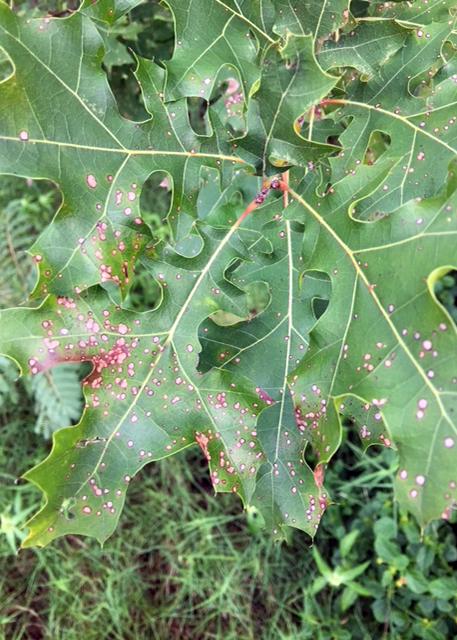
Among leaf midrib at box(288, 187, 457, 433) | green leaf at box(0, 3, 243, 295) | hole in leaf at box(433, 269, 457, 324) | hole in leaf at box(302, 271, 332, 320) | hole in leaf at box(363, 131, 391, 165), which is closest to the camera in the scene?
leaf midrib at box(288, 187, 457, 433)

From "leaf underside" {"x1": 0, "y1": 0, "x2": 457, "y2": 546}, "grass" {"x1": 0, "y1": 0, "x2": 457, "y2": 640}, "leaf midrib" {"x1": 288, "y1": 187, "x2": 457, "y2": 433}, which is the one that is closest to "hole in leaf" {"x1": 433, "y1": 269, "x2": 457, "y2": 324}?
"grass" {"x1": 0, "y1": 0, "x2": 457, "y2": 640}

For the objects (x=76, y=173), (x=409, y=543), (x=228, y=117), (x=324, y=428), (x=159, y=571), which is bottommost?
(x=159, y=571)

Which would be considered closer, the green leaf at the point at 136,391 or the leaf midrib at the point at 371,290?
the leaf midrib at the point at 371,290

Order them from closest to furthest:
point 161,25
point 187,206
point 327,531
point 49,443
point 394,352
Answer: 1. point 394,352
2. point 187,206
3. point 161,25
4. point 327,531
5. point 49,443

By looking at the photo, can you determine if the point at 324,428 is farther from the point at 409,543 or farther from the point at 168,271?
the point at 409,543

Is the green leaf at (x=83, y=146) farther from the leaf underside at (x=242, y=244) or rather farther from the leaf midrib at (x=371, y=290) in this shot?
the leaf midrib at (x=371, y=290)

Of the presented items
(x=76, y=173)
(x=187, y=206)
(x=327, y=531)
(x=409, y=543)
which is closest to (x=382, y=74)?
(x=187, y=206)

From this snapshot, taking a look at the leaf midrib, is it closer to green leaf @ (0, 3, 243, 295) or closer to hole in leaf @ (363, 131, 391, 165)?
green leaf @ (0, 3, 243, 295)

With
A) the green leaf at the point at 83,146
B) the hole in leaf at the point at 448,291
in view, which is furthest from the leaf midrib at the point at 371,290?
the hole in leaf at the point at 448,291

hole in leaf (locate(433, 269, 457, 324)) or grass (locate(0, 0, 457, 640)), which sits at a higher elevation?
hole in leaf (locate(433, 269, 457, 324))
